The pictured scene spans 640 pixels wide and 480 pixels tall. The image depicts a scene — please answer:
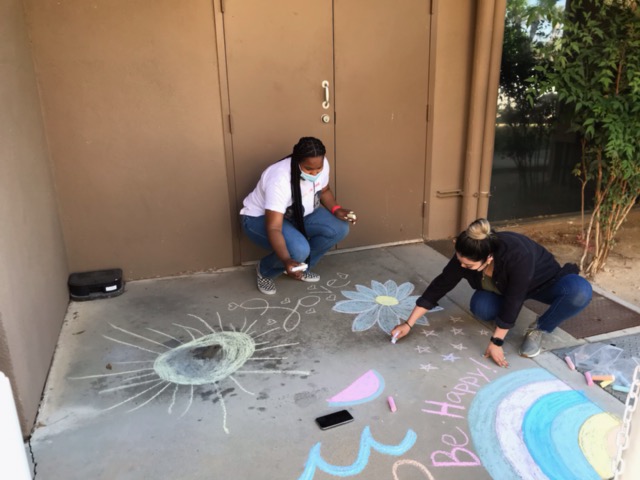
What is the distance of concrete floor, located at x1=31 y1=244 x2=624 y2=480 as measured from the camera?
196 centimetres

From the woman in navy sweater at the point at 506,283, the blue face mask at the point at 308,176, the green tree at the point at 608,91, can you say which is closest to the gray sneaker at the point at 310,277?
the blue face mask at the point at 308,176

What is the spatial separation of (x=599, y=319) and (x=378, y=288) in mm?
1398

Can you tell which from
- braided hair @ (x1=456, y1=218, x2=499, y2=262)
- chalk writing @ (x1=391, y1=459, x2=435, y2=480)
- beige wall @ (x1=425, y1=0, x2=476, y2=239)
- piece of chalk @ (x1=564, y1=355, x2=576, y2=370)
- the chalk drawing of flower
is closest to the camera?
chalk writing @ (x1=391, y1=459, x2=435, y2=480)

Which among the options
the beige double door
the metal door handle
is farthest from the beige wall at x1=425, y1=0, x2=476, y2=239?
the metal door handle

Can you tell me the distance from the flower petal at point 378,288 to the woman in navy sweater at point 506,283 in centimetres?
66

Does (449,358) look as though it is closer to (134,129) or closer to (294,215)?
(294,215)

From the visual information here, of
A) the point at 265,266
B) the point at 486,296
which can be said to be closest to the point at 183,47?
the point at 265,266

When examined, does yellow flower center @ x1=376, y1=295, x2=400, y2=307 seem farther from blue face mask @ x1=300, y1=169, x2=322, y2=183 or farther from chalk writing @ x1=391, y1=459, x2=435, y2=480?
chalk writing @ x1=391, y1=459, x2=435, y2=480

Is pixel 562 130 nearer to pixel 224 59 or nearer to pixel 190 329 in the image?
pixel 224 59

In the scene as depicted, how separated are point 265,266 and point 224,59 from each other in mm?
1480

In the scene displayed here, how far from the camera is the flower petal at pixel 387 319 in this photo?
298 centimetres

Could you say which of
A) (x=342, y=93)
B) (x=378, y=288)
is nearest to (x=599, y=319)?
(x=378, y=288)

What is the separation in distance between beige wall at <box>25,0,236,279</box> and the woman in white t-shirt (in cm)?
45

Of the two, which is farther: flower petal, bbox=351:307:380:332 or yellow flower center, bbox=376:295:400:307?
yellow flower center, bbox=376:295:400:307
